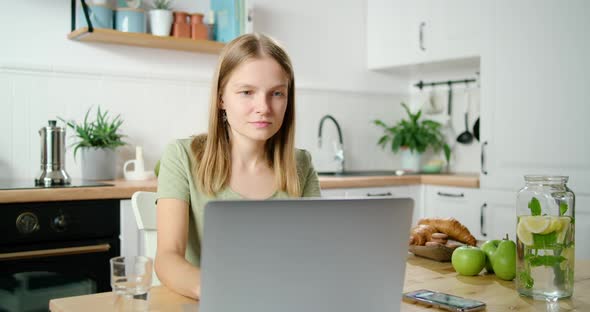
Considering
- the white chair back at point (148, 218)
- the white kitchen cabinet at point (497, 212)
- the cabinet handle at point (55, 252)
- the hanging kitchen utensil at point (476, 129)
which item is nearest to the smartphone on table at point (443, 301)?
the white chair back at point (148, 218)

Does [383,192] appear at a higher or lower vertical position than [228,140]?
lower

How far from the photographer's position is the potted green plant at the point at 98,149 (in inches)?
112

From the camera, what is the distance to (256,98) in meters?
1.34

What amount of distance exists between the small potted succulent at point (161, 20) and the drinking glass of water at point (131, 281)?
6.95 feet

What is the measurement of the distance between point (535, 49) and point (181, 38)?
5.39ft

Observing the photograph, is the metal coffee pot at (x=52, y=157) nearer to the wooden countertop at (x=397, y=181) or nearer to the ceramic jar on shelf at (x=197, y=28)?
the ceramic jar on shelf at (x=197, y=28)

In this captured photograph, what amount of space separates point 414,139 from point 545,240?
276 cm

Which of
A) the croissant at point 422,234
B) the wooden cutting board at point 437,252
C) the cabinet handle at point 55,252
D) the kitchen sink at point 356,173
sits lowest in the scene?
the cabinet handle at point 55,252

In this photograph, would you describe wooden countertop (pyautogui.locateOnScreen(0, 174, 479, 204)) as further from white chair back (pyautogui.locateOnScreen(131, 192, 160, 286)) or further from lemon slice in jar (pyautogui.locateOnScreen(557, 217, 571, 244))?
lemon slice in jar (pyautogui.locateOnScreen(557, 217, 571, 244))

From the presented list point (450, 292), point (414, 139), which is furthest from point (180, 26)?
point (450, 292)

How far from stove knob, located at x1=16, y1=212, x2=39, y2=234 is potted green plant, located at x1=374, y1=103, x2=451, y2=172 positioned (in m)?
2.25

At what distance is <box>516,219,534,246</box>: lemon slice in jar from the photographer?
120 centimetres

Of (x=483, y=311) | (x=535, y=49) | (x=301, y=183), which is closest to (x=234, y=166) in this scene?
(x=301, y=183)

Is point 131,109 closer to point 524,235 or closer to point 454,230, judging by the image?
point 454,230
